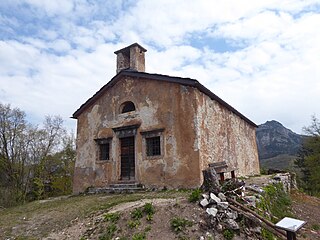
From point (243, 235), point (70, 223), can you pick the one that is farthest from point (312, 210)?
point (70, 223)

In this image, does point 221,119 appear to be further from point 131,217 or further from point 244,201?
point 131,217

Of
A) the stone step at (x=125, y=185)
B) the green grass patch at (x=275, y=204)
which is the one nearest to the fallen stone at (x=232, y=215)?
the green grass patch at (x=275, y=204)

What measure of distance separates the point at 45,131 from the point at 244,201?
20484 mm

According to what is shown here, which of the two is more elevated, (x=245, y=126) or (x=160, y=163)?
(x=245, y=126)

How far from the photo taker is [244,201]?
7.55m

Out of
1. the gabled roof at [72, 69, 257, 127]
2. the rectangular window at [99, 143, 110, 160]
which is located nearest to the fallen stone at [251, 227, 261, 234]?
the gabled roof at [72, 69, 257, 127]

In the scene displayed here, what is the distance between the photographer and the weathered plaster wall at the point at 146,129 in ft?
40.4

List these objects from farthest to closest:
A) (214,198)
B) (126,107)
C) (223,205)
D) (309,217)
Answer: (126,107)
(309,217)
(214,198)
(223,205)

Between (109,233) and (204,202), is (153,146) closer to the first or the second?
(204,202)

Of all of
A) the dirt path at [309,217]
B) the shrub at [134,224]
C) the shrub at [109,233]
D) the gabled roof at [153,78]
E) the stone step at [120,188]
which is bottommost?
the dirt path at [309,217]

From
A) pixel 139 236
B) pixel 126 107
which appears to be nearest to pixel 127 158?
pixel 126 107

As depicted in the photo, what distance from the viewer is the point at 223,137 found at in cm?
1481

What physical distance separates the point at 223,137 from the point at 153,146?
3.87 m

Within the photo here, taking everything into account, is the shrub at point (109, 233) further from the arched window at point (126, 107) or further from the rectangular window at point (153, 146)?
the arched window at point (126, 107)
